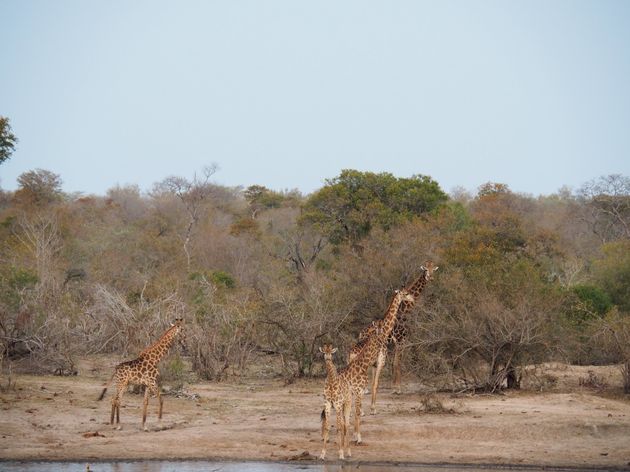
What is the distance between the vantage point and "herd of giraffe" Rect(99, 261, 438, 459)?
41.2 feet

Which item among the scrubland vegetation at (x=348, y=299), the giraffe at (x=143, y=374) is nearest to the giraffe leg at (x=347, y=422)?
the giraffe at (x=143, y=374)

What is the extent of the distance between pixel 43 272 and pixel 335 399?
14.2 m

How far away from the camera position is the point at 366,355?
46.8ft

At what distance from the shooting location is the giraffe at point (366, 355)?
13.4 meters

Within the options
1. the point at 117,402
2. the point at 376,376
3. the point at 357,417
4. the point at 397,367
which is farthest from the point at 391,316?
the point at 117,402

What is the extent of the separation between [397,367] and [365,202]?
17576 millimetres

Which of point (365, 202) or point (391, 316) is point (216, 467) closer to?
point (391, 316)

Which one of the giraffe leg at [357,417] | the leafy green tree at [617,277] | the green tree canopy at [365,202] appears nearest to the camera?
the giraffe leg at [357,417]

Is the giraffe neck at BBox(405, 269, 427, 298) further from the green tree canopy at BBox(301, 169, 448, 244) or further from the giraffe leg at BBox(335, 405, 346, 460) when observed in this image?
the green tree canopy at BBox(301, 169, 448, 244)

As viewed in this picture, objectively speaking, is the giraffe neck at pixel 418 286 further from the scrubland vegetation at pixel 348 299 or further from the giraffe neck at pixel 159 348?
the giraffe neck at pixel 159 348

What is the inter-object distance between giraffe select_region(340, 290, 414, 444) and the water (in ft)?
3.76

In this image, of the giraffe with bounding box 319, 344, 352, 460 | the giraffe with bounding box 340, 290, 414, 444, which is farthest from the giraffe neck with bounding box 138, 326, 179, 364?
the giraffe with bounding box 319, 344, 352, 460

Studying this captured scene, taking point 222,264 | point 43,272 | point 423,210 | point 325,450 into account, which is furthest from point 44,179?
point 325,450

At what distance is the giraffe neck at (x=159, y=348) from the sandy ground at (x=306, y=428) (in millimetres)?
1064
